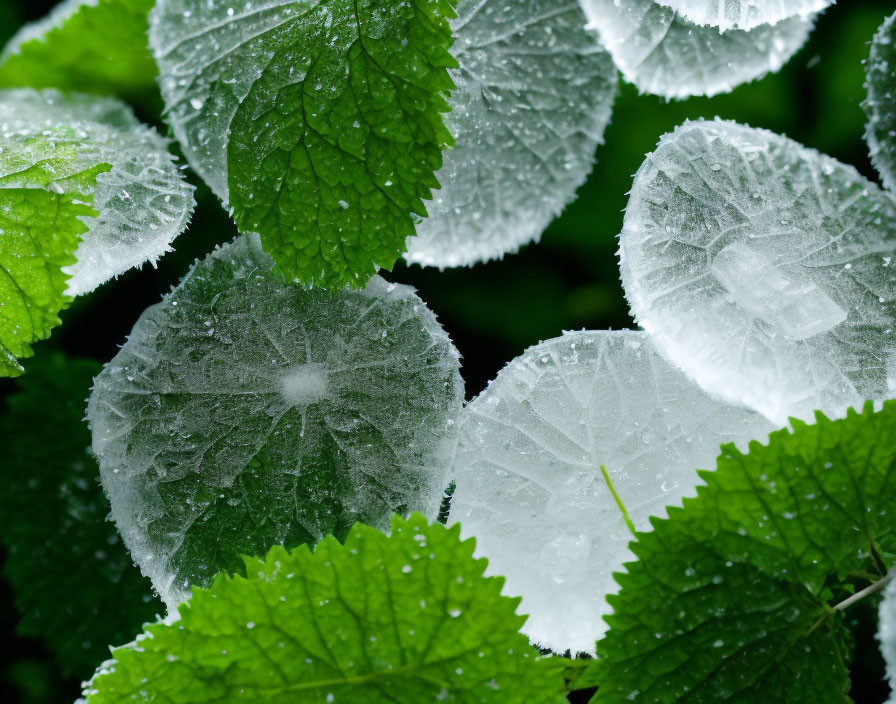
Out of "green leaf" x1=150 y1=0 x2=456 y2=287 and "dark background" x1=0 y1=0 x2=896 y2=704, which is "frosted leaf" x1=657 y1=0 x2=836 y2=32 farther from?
"dark background" x1=0 y1=0 x2=896 y2=704

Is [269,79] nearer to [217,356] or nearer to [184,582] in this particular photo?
[217,356]

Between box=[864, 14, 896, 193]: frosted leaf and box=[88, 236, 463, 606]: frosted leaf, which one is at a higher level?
box=[864, 14, 896, 193]: frosted leaf

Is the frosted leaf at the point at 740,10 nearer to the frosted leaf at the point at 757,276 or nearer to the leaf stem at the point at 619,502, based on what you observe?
the frosted leaf at the point at 757,276

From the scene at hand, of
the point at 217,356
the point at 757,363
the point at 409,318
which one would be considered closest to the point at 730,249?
the point at 757,363

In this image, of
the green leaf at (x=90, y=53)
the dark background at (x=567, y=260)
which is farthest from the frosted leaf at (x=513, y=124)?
the green leaf at (x=90, y=53)

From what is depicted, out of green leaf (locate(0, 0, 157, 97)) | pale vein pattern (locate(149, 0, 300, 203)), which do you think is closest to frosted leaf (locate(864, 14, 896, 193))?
pale vein pattern (locate(149, 0, 300, 203))

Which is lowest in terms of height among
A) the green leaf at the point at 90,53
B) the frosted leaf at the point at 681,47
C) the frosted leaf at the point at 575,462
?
the frosted leaf at the point at 575,462
